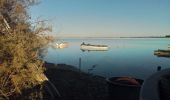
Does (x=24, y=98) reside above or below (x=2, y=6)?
below

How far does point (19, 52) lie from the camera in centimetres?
1266

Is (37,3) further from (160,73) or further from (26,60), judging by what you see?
(160,73)

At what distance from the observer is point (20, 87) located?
520 inches

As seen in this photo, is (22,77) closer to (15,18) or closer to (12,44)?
(12,44)

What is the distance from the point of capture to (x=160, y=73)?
7938 mm

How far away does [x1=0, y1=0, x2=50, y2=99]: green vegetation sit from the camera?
12.7m

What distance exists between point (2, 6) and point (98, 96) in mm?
5456

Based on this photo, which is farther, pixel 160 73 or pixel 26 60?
pixel 26 60

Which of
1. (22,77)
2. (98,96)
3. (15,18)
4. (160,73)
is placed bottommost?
(98,96)

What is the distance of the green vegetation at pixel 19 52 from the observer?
12.7 m

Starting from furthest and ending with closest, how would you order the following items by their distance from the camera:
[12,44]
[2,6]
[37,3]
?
[37,3] → [2,6] → [12,44]

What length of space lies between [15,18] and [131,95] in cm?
630

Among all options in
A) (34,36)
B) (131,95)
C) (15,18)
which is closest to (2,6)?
(15,18)

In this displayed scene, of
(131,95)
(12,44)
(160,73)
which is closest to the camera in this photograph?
(160,73)
